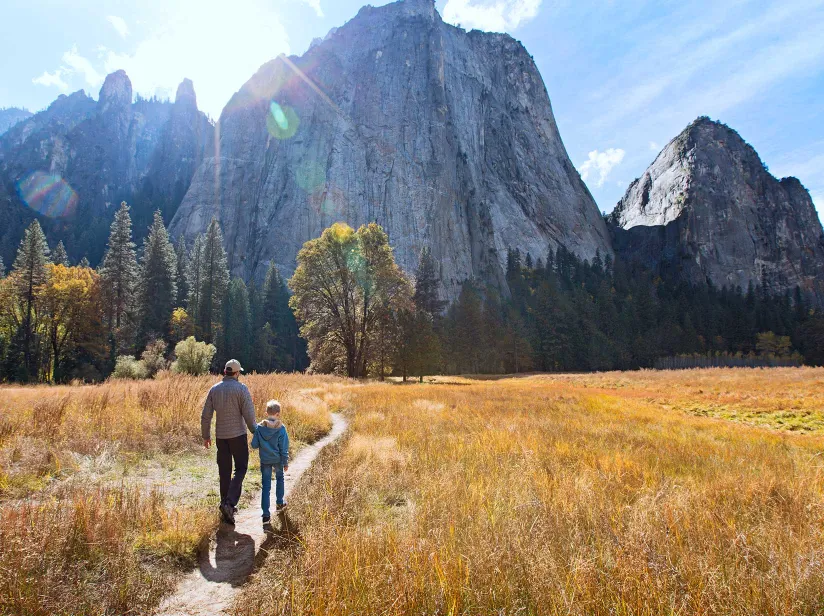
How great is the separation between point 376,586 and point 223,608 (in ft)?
4.93

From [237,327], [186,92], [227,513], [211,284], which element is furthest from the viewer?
[186,92]

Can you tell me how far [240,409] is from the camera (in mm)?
5867

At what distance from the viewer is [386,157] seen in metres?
91.2

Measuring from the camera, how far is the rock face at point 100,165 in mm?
116000

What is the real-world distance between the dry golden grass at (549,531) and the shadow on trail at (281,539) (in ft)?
0.38

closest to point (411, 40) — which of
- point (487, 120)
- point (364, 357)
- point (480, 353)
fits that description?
point (487, 120)

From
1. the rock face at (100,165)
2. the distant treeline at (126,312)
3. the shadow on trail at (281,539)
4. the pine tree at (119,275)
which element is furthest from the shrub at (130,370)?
the rock face at (100,165)

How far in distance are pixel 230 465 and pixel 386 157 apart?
Result: 94124 mm

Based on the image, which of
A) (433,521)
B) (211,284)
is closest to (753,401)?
(433,521)

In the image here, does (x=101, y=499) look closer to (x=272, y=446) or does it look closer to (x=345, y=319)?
(x=272, y=446)

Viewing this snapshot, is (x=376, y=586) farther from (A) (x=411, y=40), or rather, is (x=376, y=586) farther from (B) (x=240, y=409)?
(A) (x=411, y=40)

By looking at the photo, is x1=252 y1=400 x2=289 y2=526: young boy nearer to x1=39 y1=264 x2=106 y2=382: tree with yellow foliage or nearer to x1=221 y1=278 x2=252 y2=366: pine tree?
x1=39 y1=264 x2=106 y2=382: tree with yellow foliage

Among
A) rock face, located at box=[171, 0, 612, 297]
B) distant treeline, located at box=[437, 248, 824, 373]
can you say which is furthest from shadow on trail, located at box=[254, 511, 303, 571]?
rock face, located at box=[171, 0, 612, 297]

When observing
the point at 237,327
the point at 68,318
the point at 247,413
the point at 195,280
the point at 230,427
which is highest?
the point at 195,280
